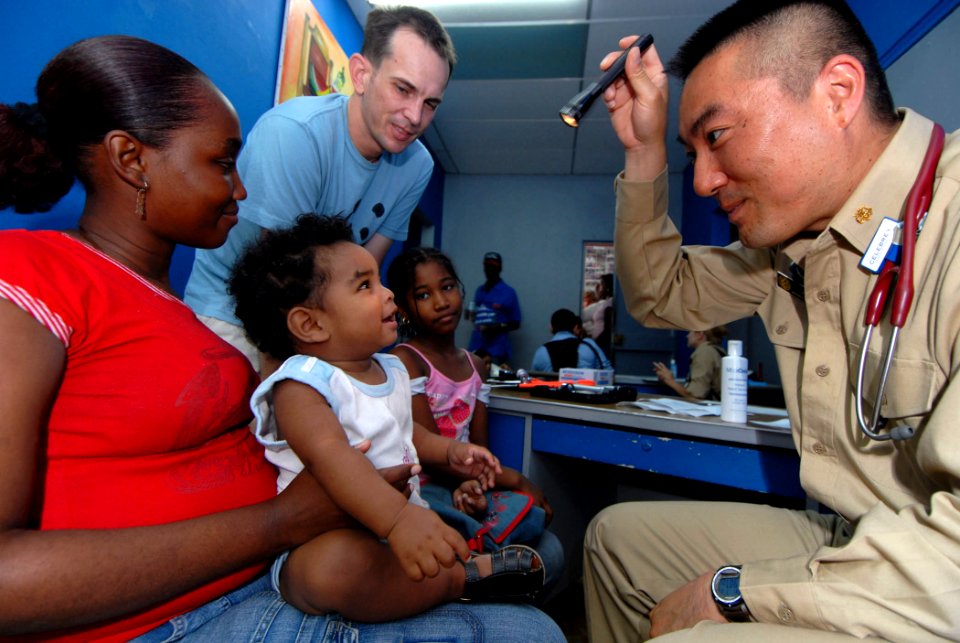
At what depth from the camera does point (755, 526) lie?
126 cm

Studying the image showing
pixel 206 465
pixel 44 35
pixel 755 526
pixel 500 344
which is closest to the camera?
pixel 206 465

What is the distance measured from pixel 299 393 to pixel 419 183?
1304 millimetres

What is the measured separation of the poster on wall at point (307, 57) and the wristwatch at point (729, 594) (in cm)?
278

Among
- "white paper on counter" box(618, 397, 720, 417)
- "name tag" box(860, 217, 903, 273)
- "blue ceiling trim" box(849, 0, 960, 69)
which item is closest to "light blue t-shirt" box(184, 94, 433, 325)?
"white paper on counter" box(618, 397, 720, 417)

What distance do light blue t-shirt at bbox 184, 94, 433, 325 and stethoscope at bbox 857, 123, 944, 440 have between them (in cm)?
133

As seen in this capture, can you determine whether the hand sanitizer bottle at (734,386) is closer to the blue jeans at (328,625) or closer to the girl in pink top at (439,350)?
the girl in pink top at (439,350)

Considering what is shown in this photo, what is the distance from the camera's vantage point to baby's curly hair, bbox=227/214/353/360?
1275 millimetres

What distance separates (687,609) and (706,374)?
12.3 feet

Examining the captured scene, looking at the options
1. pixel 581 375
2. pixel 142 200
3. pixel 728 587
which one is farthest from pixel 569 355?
pixel 142 200

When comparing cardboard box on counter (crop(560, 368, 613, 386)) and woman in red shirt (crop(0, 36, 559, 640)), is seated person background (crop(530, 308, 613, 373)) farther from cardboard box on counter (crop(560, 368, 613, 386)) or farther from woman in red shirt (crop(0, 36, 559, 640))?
woman in red shirt (crop(0, 36, 559, 640))

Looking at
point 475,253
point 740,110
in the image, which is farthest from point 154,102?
point 475,253

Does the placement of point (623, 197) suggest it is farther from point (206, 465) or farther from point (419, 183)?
point (206, 465)

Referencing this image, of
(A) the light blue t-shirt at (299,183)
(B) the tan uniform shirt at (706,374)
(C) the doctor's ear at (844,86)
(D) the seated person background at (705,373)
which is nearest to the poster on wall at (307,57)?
(A) the light blue t-shirt at (299,183)

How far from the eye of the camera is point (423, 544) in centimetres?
85
